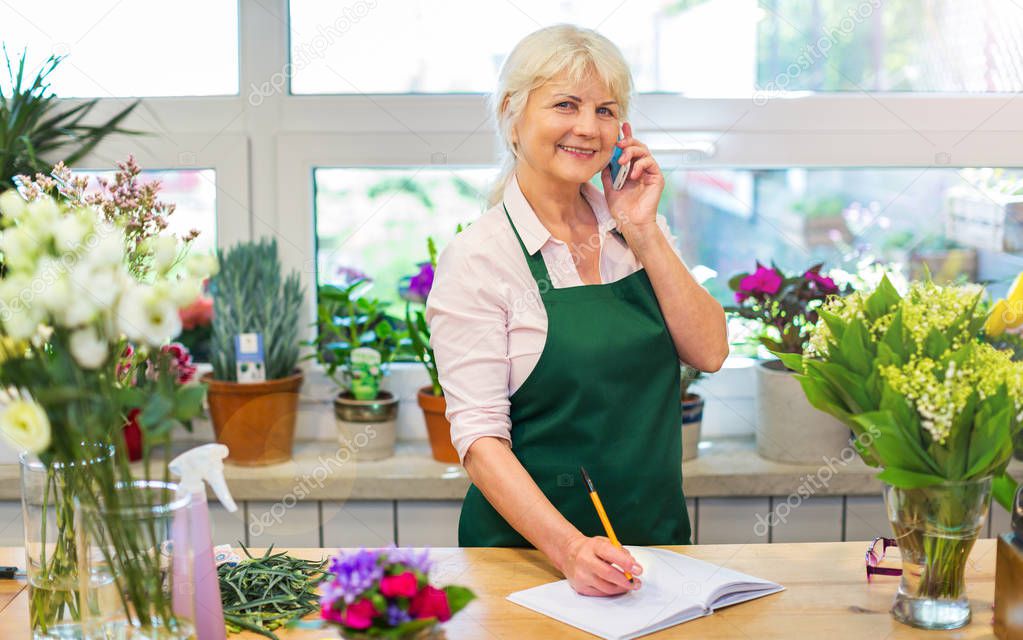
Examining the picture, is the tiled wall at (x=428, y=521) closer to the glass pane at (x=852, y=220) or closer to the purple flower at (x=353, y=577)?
the glass pane at (x=852, y=220)

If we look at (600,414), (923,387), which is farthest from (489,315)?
(923,387)

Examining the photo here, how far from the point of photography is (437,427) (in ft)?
8.01

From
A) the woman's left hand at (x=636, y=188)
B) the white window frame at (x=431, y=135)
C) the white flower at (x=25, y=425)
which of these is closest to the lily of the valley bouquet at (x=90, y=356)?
the white flower at (x=25, y=425)

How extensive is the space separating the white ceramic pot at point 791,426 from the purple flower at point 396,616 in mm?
1602

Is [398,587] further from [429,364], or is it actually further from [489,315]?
[429,364]

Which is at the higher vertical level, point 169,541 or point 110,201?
point 110,201

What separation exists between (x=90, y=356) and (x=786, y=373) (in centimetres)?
177

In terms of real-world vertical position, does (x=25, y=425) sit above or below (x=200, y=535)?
above

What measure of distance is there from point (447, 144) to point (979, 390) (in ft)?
5.30

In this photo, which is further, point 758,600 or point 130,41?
point 130,41

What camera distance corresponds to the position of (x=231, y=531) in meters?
2.41

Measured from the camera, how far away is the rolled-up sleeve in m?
1.68

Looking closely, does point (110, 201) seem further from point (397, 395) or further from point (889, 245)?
point (889, 245)

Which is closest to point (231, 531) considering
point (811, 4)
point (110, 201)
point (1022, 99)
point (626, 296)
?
point (626, 296)
